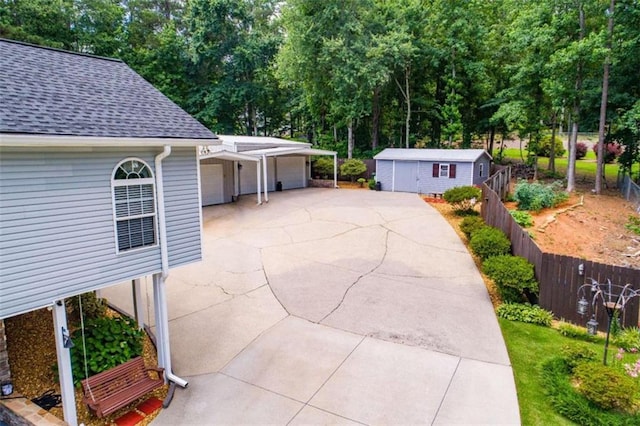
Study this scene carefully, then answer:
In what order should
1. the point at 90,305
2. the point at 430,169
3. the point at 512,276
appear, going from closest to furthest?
1. the point at 90,305
2. the point at 512,276
3. the point at 430,169

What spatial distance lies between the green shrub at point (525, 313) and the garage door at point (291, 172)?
17.7 metres

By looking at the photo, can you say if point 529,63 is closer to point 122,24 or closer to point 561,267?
point 561,267

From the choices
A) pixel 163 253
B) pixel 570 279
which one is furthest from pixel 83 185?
pixel 570 279

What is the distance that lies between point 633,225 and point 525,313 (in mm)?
8662

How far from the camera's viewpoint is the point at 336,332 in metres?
8.06

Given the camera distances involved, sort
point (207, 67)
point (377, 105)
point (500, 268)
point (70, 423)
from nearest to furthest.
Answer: point (70, 423), point (500, 268), point (377, 105), point (207, 67)

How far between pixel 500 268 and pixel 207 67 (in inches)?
1273

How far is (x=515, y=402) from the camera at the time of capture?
19.2 ft

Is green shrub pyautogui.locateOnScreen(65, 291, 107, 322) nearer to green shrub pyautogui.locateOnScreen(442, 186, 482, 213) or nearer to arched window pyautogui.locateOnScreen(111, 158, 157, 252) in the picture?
arched window pyautogui.locateOnScreen(111, 158, 157, 252)

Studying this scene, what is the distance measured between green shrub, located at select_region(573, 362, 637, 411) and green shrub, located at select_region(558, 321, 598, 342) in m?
2.00

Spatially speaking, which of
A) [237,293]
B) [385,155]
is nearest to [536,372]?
[237,293]

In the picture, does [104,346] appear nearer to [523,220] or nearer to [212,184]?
[523,220]

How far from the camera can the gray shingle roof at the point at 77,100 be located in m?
5.13

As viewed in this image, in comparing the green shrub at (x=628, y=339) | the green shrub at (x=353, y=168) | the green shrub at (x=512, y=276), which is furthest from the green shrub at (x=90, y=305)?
the green shrub at (x=353, y=168)
